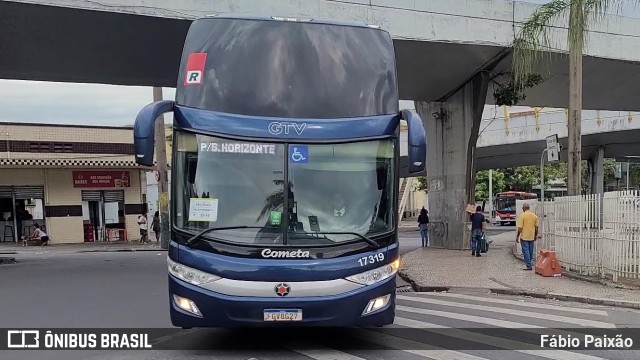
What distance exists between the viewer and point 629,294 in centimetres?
1095

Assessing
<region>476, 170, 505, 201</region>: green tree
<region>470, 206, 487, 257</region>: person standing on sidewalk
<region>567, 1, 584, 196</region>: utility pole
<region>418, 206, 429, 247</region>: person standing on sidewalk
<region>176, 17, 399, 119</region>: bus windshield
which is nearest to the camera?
<region>176, 17, 399, 119</region>: bus windshield

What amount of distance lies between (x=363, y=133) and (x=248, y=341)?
306 cm

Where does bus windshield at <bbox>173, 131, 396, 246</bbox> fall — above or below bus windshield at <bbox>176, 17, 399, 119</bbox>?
below

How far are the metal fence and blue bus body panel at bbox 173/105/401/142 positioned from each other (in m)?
7.82

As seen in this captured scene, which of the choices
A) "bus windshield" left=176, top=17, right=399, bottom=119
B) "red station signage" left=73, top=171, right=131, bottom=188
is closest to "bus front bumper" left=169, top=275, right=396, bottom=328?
"bus windshield" left=176, top=17, right=399, bottom=119

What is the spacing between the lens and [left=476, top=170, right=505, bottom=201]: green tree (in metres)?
65.0

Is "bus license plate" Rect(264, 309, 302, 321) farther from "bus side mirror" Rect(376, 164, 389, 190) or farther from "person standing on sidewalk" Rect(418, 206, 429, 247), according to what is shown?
"person standing on sidewalk" Rect(418, 206, 429, 247)

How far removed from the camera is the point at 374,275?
6.48 metres

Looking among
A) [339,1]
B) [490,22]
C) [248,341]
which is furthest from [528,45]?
[248,341]

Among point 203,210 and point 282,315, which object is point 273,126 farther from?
point 282,315

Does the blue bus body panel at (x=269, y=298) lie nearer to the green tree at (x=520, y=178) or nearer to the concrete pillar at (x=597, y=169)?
the concrete pillar at (x=597, y=169)

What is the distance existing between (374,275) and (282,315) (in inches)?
43.8

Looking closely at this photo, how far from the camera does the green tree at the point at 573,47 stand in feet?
48.1

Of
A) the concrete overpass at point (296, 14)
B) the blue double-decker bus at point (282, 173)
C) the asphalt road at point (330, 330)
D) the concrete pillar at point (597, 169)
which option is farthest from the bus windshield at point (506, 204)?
the blue double-decker bus at point (282, 173)
